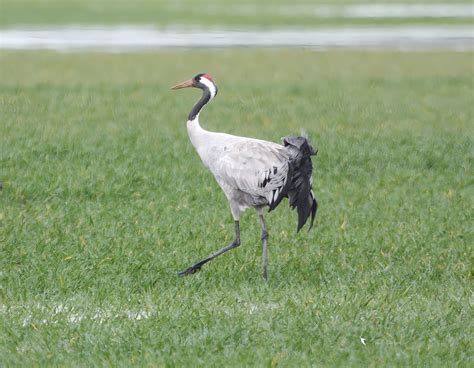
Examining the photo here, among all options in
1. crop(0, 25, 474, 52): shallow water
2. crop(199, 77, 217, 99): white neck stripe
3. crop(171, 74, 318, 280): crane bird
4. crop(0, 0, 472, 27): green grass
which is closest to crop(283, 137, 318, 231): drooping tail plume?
crop(171, 74, 318, 280): crane bird

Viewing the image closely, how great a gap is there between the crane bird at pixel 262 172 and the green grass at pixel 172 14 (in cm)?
2137

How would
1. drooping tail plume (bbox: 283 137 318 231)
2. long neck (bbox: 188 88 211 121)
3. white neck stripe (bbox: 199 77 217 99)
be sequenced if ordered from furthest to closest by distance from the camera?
white neck stripe (bbox: 199 77 217 99)
long neck (bbox: 188 88 211 121)
drooping tail plume (bbox: 283 137 318 231)

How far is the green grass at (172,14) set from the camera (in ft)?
97.3

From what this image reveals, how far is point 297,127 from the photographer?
13281mm

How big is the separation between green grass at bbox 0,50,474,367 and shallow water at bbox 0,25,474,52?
6973 millimetres

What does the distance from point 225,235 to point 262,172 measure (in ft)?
4.56

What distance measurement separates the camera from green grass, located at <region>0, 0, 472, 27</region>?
29.7 m

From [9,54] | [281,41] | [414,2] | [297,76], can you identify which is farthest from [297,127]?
[414,2]

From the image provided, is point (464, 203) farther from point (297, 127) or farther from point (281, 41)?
point (281, 41)

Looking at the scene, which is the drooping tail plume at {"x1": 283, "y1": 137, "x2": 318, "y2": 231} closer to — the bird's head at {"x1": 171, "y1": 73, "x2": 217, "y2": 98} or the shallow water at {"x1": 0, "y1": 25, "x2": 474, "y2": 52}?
the bird's head at {"x1": 171, "y1": 73, "x2": 217, "y2": 98}

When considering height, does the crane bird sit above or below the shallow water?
above

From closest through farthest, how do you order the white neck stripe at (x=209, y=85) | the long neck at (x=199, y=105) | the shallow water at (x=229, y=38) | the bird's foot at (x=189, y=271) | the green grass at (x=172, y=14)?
the bird's foot at (x=189, y=271), the long neck at (x=199, y=105), the white neck stripe at (x=209, y=85), the shallow water at (x=229, y=38), the green grass at (x=172, y=14)

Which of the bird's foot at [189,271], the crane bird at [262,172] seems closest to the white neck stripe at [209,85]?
the crane bird at [262,172]

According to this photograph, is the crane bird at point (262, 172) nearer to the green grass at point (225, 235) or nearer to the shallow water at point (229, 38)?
the green grass at point (225, 235)
